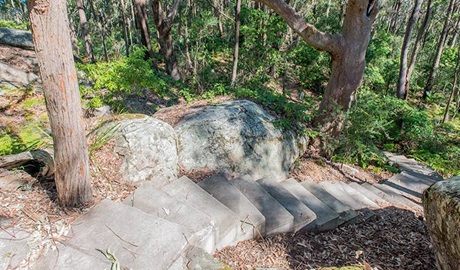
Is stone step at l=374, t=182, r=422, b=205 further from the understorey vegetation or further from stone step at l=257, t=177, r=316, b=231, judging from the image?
stone step at l=257, t=177, r=316, b=231

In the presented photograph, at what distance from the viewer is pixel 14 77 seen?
584 centimetres

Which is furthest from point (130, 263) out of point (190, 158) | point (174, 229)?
point (190, 158)

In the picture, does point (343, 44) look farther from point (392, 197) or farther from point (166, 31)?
point (166, 31)

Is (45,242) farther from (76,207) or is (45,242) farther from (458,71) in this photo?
(458,71)

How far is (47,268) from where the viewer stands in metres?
1.71

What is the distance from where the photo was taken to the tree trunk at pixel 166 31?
8.41m

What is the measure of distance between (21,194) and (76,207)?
0.52m

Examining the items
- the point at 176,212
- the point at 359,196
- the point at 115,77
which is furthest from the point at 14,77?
the point at 359,196

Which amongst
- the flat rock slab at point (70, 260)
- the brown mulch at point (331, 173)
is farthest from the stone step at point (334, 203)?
the flat rock slab at point (70, 260)

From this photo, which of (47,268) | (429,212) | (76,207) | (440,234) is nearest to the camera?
(47,268)

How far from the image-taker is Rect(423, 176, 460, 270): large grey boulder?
1821mm

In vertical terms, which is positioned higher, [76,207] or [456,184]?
[456,184]

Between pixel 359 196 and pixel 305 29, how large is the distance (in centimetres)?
315

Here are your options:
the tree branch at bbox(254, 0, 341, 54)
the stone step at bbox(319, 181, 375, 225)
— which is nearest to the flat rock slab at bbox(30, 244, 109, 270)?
the stone step at bbox(319, 181, 375, 225)
